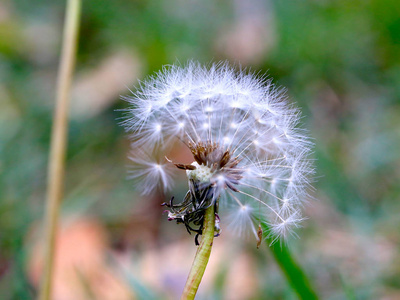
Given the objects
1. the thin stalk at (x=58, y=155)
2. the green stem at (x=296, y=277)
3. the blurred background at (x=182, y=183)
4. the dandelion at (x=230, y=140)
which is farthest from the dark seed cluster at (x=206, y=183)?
the blurred background at (x=182, y=183)

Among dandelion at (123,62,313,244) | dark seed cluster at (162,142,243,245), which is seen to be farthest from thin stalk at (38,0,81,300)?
dark seed cluster at (162,142,243,245)

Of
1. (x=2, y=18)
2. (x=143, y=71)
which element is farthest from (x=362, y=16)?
(x=2, y=18)

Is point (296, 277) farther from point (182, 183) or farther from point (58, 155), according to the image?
point (182, 183)

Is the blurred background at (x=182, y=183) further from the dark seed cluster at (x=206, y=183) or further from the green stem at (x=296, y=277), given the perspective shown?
the dark seed cluster at (x=206, y=183)

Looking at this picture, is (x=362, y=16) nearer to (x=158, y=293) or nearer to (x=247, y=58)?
(x=247, y=58)

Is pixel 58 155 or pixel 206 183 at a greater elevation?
pixel 58 155

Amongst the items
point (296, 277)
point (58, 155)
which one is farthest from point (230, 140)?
point (58, 155)
